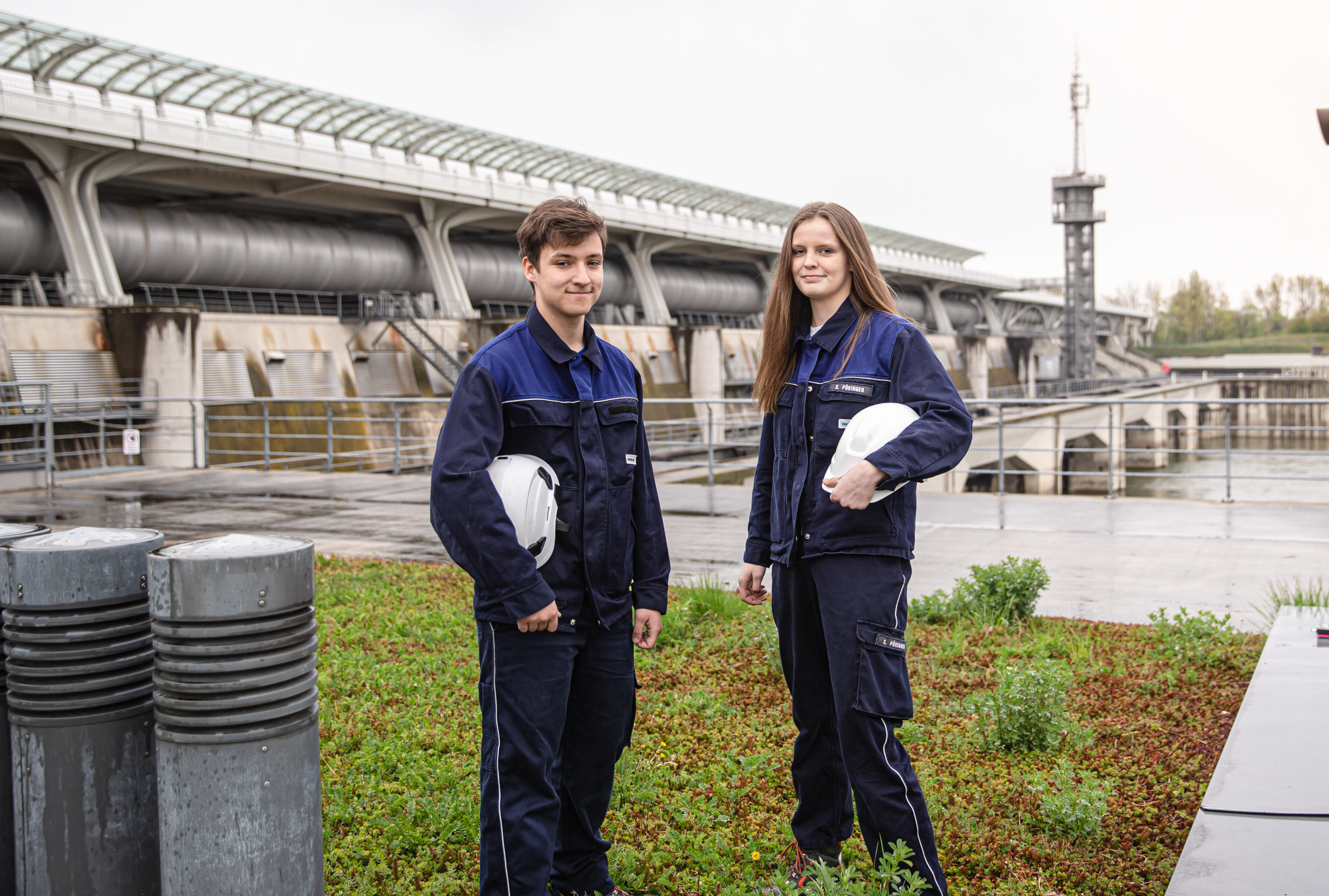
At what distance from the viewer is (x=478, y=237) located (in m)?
44.6

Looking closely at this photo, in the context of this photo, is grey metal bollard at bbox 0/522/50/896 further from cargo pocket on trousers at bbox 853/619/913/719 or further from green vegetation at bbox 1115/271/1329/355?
green vegetation at bbox 1115/271/1329/355

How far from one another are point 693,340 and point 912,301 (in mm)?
35589

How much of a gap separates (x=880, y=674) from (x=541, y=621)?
984 mm

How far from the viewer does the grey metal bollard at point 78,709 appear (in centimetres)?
266

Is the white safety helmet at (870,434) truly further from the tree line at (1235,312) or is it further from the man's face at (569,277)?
the tree line at (1235,312)

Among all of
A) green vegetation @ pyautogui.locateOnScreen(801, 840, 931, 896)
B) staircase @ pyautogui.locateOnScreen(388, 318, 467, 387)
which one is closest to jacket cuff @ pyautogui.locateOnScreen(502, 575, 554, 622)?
green vegetation @ pyautogui.locateOnScreen(801, 840, 931, 896)

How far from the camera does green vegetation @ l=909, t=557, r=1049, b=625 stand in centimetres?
669

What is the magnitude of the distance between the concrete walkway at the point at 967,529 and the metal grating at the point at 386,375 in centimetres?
1439

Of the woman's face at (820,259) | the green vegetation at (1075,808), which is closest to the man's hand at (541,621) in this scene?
the woman's face at (820,259)

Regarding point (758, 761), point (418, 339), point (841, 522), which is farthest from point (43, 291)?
point (841, 522)

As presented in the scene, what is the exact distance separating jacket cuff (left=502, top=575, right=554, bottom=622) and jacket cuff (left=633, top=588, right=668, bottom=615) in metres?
0.48

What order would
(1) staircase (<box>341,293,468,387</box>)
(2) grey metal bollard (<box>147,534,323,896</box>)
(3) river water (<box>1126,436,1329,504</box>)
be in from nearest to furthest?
(2) grey metal bollard (<box>147,534,323,896</box>) → (1) staircase (<box>341,293,468,387</box>) → (3) river water (<box>1126,436,1329,504</box>)

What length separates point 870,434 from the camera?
2.86 m

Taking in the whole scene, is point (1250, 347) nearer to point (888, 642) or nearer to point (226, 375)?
point (226, 375)
